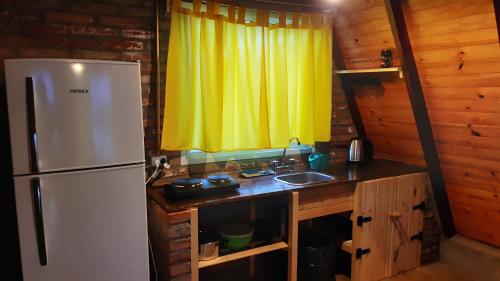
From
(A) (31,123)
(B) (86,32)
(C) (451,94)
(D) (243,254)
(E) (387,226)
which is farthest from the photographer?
(E) (387,226)

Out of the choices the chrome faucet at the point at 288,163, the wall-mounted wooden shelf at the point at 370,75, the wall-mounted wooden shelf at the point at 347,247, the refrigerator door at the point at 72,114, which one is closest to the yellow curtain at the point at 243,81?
the chrome faucet at the point at 288,163

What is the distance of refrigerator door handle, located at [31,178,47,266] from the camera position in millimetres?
1712

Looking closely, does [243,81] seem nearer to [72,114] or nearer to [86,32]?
[86,32]

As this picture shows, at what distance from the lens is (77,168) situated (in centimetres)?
180

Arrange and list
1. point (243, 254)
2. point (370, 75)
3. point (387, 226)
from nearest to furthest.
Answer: point (243, 254) → point (387, 226) → point (370, 75)

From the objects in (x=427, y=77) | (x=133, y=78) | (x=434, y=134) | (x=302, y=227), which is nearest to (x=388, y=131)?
(x=434, y=134)

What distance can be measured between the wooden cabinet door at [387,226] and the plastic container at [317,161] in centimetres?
44

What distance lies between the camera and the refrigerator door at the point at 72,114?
1672mm

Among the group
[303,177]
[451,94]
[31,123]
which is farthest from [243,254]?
[451,94]

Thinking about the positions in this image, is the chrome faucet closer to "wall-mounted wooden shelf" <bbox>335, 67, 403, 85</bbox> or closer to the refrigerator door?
"wall-mounted wooden shelf" <bbox>335, 67, 403, 85</bbox>

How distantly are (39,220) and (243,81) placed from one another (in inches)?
63.7

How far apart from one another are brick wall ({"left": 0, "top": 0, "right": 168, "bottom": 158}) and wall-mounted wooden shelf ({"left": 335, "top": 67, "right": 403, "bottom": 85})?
5.07 ft

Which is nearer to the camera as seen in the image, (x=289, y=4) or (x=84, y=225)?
(x=84, y=225)

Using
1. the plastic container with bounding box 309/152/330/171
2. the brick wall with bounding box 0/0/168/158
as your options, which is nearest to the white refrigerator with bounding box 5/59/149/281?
the brick wall with bounding box 0/0/168/158
